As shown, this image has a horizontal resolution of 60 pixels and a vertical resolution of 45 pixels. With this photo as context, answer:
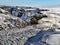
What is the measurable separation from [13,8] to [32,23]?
304 cm

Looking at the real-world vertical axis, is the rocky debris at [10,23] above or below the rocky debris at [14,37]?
above

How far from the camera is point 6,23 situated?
6.82 meters

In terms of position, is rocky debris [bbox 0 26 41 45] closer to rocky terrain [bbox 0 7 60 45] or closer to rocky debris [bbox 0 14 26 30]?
rocky terrain [bbox 0 7 60 45]

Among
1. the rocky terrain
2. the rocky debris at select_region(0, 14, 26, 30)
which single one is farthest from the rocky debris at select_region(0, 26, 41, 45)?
the rocky debris at select_region(0, 14, 26, 30)

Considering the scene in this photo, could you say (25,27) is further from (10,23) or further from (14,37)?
(14,37)

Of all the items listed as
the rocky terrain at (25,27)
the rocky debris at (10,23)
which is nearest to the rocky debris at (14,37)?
the rocky terrain at (25,27)

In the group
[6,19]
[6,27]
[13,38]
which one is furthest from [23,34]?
[6,19]

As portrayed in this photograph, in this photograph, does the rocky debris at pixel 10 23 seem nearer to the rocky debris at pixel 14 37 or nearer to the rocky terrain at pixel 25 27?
the rocky terrain at pixel 25 27

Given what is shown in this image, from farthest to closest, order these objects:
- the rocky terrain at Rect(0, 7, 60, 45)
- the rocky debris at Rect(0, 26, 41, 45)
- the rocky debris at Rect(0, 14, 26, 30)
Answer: the rocky debris at Rect(0, 14, 26, 30) < the rocky terrain at Rect(0, 7, 60, 45) < the rocky debris at Rect(0, 26, 41, 45)

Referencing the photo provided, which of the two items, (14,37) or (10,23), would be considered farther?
(10,23)

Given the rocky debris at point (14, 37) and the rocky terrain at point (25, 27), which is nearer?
the rocky debris at point (14, 37)

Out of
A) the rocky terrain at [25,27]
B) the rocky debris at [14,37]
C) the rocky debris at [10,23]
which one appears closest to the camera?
the rocky debris at [14,37]

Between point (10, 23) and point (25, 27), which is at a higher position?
point (10, 23)

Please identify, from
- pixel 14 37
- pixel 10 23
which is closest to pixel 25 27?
pixel 10 23
